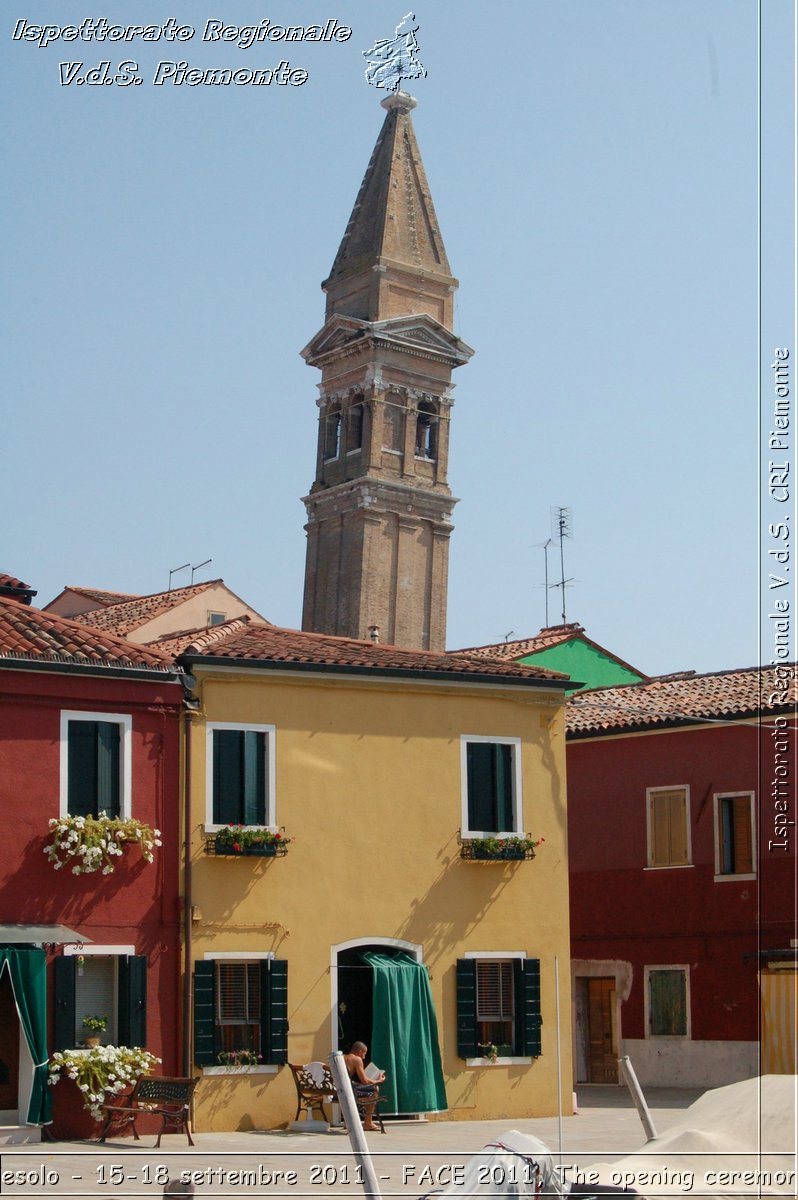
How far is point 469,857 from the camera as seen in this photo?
79.5ft

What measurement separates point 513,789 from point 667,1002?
6.87 metres

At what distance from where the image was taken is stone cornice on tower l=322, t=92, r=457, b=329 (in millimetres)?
65188

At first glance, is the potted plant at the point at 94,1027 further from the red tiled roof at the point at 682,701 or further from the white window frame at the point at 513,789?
the red tiled roof at the point at 682,701

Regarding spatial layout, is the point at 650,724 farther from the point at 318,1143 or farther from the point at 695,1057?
the point at 318,1143

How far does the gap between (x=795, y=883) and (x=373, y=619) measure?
117 feet

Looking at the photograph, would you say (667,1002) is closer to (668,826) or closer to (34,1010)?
(668,826)

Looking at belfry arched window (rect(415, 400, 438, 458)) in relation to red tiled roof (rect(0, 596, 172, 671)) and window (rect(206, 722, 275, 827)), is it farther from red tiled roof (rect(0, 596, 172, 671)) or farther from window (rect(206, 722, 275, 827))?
window (rect(206, 722, 275, 827))

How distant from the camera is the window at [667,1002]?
29.6 metres

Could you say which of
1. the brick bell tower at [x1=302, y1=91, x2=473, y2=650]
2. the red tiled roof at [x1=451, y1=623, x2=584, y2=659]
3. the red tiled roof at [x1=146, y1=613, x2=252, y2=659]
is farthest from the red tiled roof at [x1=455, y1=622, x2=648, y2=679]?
the brick bell tower at [x1=302, y1=91, x2=473, y2=650]

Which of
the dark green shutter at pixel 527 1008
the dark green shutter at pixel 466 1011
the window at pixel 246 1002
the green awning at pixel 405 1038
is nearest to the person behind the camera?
the window at pixel 246 1002

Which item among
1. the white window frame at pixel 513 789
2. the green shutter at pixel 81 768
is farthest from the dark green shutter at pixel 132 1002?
the white window frame at pixel 513 789

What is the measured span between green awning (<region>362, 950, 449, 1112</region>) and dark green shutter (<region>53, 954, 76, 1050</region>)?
3857 mm

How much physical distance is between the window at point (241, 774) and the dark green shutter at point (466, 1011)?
3.27 m

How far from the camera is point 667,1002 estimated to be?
29.8m
